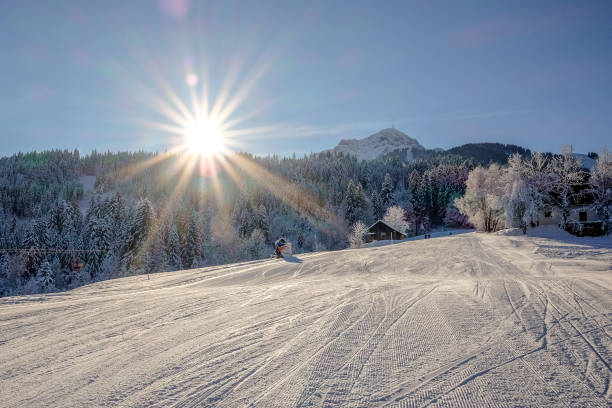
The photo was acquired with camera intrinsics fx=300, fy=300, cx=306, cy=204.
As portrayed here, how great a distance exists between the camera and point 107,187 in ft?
404

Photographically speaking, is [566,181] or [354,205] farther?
[354,205]

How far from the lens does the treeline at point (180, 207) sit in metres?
58.6

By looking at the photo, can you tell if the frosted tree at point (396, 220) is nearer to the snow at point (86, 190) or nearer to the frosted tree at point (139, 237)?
the frosted tree at point (139, 237)

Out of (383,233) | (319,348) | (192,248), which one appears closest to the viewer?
(319,348)

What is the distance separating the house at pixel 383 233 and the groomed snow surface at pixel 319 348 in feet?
162

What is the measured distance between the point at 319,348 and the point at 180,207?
67.1 m

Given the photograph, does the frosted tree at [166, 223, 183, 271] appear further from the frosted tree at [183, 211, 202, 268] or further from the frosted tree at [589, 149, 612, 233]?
the frosted tree at [589, 149, 612, 233]

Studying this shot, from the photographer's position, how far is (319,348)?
5133mm

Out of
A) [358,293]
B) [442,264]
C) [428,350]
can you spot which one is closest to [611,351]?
[428,350]

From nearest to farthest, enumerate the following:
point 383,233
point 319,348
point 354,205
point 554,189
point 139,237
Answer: point 319,348, point 554,189, point 139,237, point 383,233, point 354,205

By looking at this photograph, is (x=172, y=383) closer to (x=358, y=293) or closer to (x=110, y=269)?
(x=358, y=293)

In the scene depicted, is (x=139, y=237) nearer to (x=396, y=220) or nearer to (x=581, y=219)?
(x=396, y=220)

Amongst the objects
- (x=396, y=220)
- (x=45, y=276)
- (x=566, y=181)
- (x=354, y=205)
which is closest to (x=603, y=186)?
(x=566, y=181)

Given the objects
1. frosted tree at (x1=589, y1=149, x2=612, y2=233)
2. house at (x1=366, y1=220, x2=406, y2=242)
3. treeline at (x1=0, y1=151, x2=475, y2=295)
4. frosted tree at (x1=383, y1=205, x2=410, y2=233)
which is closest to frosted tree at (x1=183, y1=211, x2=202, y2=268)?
treeline at (x1=0, y1=151, x2=475, y2=295)
